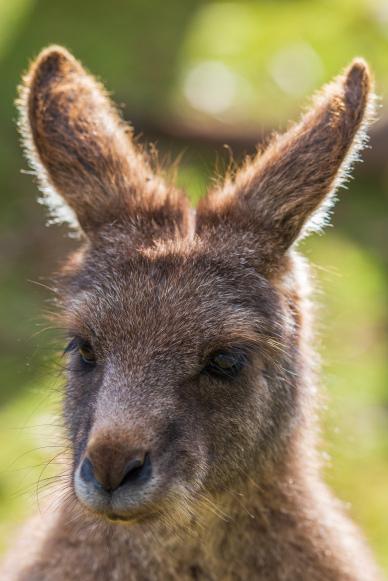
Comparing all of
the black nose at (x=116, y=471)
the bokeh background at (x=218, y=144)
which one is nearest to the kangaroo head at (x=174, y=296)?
the black nose at (x=116, y=471)

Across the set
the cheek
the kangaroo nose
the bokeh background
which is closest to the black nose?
the kangaroo nose

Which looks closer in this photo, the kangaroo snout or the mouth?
the kangaroo snout

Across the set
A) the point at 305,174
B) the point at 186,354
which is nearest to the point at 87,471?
the point at 186,354

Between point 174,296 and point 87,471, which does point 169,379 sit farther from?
point 87,471

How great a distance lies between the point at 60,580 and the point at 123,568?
1.07 ft

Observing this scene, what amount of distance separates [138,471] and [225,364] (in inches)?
26.4

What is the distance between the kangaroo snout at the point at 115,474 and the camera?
4434 millimetres

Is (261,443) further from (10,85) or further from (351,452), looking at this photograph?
(10,85)

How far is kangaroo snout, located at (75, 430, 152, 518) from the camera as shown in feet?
14.5

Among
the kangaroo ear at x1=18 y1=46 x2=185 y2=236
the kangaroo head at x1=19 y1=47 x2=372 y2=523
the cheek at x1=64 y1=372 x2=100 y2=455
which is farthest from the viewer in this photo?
the kangaroo ear at x1=18 y1=46 x2=185 y2=236

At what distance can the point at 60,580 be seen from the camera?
5387mm

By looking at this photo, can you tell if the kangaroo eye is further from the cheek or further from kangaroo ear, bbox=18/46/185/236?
kangaroo ear, bbox=18/46/185/236

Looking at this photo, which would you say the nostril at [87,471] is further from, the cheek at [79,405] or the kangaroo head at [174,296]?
the cheek at [79,405]

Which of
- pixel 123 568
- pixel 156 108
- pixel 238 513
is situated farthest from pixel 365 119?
pixel 156 108
